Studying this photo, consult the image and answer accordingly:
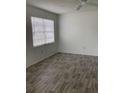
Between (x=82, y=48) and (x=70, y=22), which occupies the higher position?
(x=70, y=22)

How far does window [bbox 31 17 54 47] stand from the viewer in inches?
203

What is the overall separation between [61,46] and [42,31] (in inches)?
86.9

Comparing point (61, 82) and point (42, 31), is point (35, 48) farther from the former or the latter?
point (61, 82)

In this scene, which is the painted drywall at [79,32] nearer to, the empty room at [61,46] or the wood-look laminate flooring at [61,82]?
the empty room at [61,46]

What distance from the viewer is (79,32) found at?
707cm

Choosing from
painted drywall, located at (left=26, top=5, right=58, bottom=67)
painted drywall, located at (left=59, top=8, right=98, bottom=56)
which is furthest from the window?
painted drywall, located at (left=59, top=8, right=98, bottom=56)

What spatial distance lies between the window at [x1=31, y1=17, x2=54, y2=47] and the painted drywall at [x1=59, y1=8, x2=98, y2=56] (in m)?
0.94

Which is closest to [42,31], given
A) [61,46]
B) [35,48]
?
[35,48]
